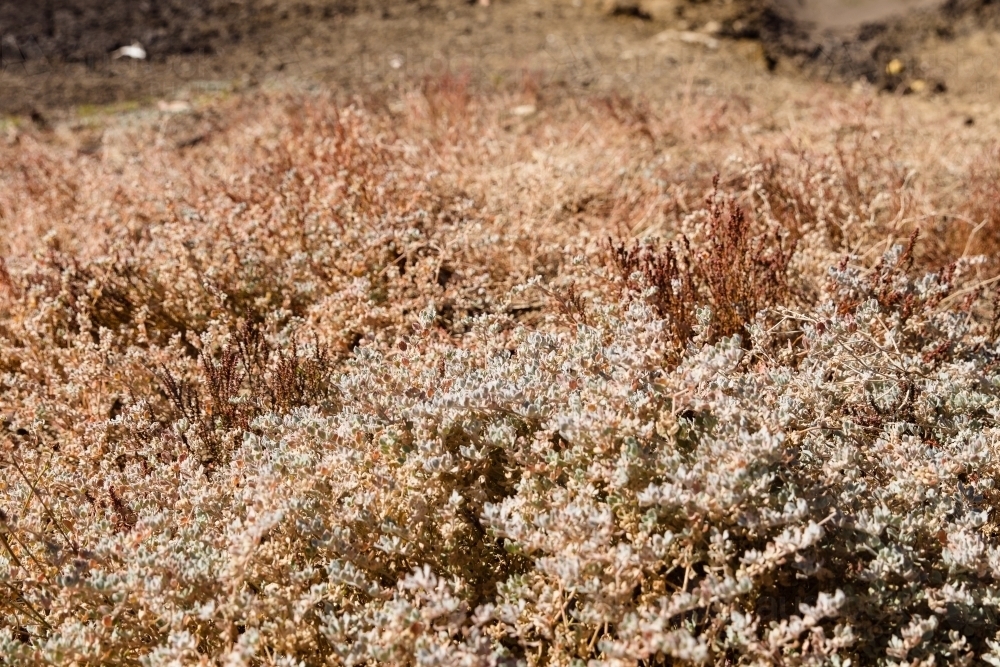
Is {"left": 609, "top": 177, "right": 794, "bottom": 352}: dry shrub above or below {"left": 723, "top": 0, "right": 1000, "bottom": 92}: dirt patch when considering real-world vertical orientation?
below

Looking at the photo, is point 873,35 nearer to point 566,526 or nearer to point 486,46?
point 486,46

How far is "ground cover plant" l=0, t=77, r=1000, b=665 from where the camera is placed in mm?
2020

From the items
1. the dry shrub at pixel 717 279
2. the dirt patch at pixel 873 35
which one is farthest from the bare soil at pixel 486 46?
the dry shrub at pixel 717 279

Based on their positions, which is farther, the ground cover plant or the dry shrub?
the dry shrub

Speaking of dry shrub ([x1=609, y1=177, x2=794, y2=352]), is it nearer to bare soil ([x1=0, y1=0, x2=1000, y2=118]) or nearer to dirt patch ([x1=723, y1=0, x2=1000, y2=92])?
bare soil ([x1=0, y1=0, x2=1000, y2=118])

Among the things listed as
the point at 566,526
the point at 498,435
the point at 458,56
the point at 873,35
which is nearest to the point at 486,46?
the point at 458,56

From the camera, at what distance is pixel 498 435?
225cm

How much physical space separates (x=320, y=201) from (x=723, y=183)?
2109 mm

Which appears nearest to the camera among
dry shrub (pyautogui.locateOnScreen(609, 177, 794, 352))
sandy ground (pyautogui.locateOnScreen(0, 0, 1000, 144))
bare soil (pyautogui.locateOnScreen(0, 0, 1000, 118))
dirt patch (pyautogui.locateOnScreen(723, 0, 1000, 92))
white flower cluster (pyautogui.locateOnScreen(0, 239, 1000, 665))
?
white flower cluster (pyautogui.locateOnScreen(0, 239, 1000, 665))

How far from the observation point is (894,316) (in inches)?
110

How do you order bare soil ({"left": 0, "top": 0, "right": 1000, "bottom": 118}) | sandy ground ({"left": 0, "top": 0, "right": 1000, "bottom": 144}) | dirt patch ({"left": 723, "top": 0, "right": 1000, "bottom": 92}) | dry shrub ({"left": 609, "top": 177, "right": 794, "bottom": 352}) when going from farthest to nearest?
dirt patch ({"left": 723, "top": 0, "right": 1000, "bottom": 92}) → bare soil ({"left": 0, "top": 0, "right": 1000, "bottom": 118}) → sandy ground ({"left": 0, "top": 0, "right": 1000, "bottom": 144}) → dry shrub ({"left": 609, "top": 177, "right": 794, "bottom": 352})

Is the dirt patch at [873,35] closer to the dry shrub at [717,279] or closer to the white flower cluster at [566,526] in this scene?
the dry shrub at [717,279]

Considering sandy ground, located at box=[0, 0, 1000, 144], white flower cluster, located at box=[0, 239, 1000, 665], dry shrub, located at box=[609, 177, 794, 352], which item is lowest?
white flower cluster, located at box=[0, 239, 1000, 665]

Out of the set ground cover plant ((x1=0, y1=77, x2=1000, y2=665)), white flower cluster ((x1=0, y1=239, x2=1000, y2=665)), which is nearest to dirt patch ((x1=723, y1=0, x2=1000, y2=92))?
ground cover plant ((x1=0, y1=77, x2=1000, y2=665))
